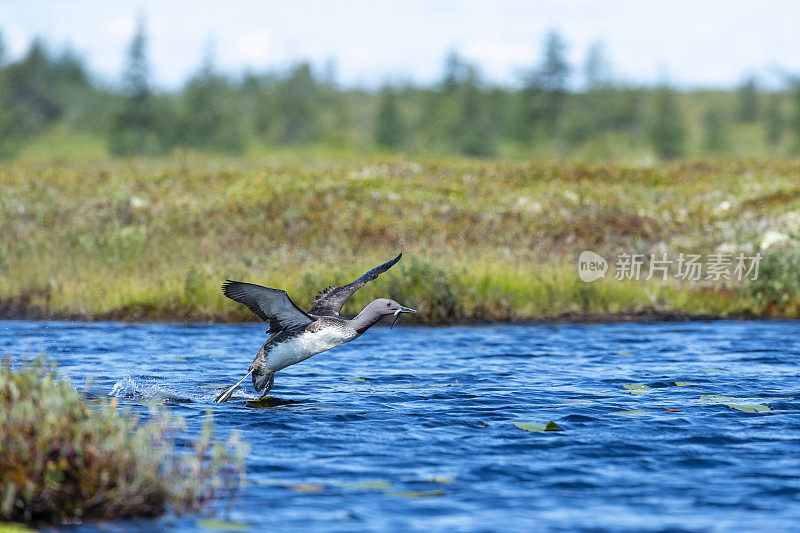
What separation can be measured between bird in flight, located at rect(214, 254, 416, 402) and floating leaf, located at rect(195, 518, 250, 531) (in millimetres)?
3421

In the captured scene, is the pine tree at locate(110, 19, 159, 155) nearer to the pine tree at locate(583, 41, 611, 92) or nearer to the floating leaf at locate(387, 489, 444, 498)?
the pine tree at locate(583, 41, 611, 92)

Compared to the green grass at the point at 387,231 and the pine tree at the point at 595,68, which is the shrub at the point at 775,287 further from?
the pine tree at the point at 595,68

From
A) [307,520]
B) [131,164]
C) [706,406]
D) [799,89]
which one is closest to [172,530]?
[307,520]

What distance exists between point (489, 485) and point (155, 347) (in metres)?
9.04

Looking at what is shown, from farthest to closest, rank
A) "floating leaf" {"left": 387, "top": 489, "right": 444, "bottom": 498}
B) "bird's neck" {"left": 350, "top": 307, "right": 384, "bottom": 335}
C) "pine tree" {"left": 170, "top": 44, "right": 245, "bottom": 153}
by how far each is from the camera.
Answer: "pine tree" {"left": 170, "top": 44, "right": 245, "bottom": 153}
"bird's neck" {"left": 350, "top": 307, "right": 384, "bottom": 335}
"floating leaf" {"left": 387, "top": 489, "right": 444, "bottom": 498}

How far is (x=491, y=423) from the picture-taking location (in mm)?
9086

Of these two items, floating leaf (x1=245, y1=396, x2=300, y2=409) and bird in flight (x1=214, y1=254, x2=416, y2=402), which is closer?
bird in flight (x1=214, y1=254, x2=416, y2=402)

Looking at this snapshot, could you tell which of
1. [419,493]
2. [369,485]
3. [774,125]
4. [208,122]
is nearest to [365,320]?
[369,485]

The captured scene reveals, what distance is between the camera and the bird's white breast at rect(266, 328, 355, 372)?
9562 mm

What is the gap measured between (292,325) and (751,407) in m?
5.00

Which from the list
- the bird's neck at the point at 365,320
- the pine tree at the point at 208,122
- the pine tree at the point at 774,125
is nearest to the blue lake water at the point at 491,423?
the bird's neck at the point at 365,320

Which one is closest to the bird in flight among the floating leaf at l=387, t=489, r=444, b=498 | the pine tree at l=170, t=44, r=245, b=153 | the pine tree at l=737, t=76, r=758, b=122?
the floating leaf at l=387, t=489, r=444, b=498

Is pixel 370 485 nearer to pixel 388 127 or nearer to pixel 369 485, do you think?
pixel 369 485

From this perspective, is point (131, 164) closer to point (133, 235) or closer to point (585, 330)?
point (133, 235)
